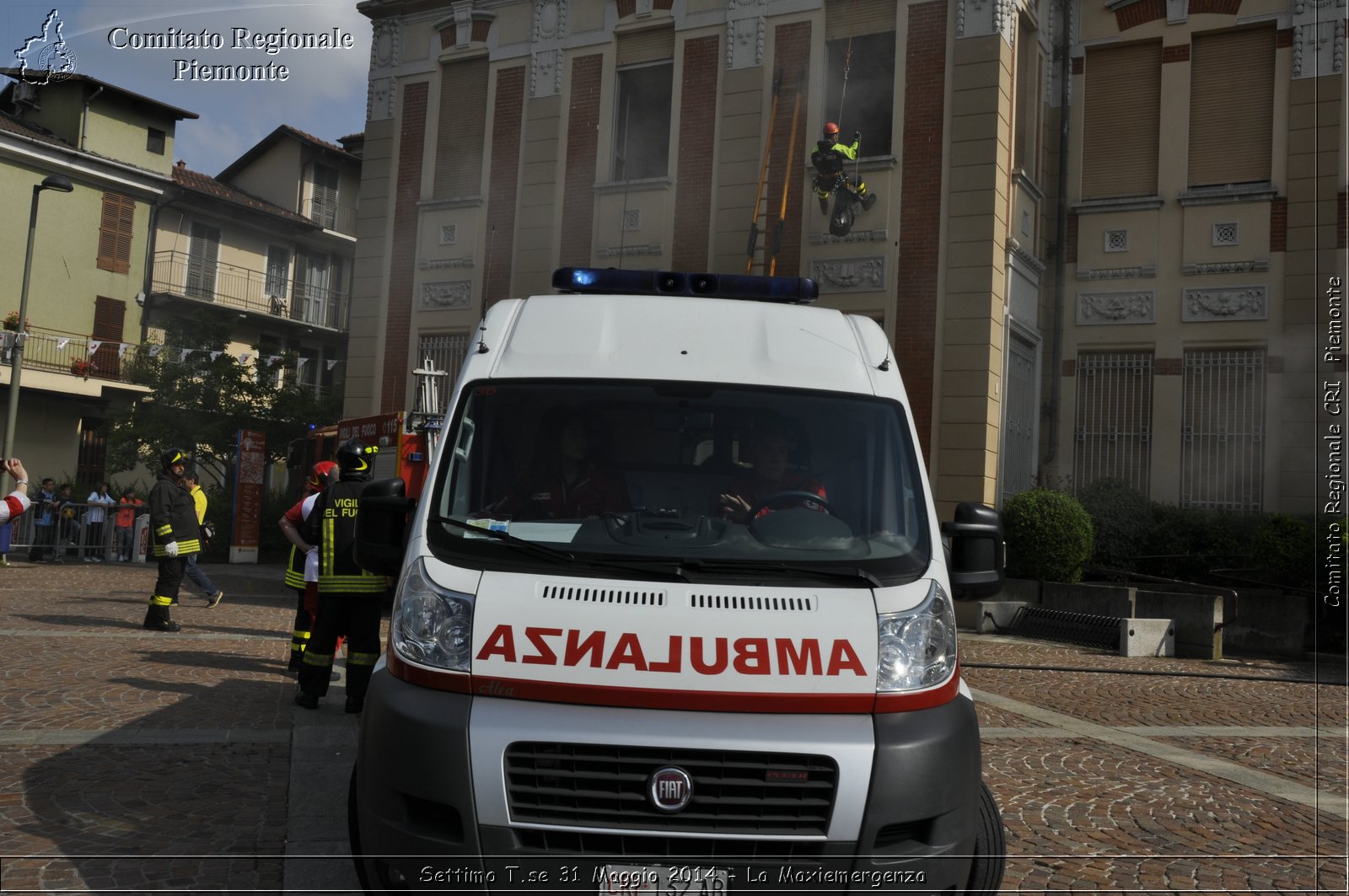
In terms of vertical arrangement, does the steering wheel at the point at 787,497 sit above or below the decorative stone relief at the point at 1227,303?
below

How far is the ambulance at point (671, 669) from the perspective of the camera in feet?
10.6

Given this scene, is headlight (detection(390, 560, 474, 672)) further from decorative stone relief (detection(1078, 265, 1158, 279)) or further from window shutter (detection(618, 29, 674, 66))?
decorative stone relief (detection(1078, 265, 1158, 279))

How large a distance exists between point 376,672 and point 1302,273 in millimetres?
16247

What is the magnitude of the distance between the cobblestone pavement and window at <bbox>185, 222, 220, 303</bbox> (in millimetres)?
14315

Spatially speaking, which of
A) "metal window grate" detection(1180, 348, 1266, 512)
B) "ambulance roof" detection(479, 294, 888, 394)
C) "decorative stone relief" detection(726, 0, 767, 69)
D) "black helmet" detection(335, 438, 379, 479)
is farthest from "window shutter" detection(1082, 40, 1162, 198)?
"ambulance roof" detection(479, 294, 888, 394)

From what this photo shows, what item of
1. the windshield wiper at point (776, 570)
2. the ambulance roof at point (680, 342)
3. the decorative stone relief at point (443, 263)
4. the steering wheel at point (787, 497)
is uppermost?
the decorative stone relief at point (443, 263)

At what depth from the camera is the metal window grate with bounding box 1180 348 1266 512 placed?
54.5 ft

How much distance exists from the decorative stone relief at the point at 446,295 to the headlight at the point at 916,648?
16.4 meters

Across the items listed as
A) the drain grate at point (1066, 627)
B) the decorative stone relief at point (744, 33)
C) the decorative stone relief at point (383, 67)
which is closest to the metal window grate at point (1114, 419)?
the drain grate at point (1066, 627)

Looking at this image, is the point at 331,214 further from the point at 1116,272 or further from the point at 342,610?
the point at 342,610

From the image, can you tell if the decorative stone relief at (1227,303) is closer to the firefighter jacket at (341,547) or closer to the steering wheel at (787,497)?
the firefighter jacket at (341,547)

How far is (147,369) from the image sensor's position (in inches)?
1025

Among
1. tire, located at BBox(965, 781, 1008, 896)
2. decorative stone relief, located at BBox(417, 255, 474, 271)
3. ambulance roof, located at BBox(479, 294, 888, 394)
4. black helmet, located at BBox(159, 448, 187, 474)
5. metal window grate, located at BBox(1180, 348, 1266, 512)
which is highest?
decorative stone relief, located at BBox(417, 255, 474, 271)

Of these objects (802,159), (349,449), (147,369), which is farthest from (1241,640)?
(147,369)
